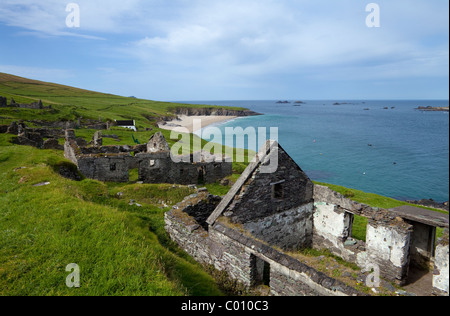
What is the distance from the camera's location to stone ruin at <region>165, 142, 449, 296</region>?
9.08 meters

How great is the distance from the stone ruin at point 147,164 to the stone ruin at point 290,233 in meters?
14.6

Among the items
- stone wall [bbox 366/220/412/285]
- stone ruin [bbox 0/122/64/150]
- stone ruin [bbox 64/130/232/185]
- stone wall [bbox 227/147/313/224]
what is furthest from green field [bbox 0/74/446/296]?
stone ruin [bbox 0/122/64/150]

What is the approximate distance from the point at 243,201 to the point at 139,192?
12.3 metres

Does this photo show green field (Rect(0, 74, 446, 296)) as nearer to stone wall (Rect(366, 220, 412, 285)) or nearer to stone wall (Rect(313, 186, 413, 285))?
stone wall (Rect(313, 186, 413, 285))

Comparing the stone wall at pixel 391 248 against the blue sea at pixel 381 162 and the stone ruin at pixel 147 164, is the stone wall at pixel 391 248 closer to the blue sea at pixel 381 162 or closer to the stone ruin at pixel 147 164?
the stone ruin at pixel 147 164

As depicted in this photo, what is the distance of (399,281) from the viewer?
12797 mm

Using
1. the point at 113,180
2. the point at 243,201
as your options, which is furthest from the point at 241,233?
the point at 113,180

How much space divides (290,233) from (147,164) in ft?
58.6

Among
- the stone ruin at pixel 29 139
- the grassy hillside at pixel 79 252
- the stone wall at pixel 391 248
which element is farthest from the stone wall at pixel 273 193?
the stone ruin at pixel 29 139

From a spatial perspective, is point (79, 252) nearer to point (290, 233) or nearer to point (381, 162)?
point (290, 233)

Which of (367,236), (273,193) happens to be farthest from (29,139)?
(367,236)

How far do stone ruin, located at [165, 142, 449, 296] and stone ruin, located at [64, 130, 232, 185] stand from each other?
14555mm

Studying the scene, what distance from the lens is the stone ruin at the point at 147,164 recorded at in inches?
1012

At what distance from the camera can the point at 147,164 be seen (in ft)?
91.0
